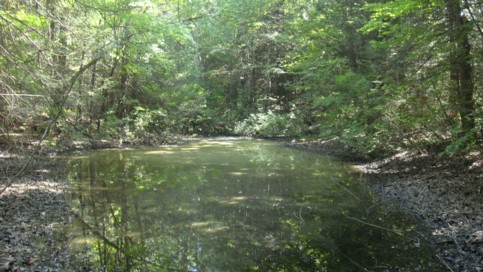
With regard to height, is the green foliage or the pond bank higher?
the green foliage

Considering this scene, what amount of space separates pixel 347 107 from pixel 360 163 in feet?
7.57

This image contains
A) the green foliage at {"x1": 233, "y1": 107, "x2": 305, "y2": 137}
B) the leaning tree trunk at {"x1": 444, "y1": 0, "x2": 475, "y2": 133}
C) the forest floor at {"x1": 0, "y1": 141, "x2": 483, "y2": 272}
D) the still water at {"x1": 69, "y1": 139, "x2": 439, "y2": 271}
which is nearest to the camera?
the forest floor at {"x1": 0, "y1": 141, "x2": 483, "y2": 272}

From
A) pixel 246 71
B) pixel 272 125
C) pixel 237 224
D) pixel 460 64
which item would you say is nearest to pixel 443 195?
pixel 460 64

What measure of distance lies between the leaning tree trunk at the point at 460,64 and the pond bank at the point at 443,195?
4.59ft

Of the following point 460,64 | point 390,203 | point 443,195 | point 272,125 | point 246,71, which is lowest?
point 390,203

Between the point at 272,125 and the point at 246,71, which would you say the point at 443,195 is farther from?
the point at 246,71

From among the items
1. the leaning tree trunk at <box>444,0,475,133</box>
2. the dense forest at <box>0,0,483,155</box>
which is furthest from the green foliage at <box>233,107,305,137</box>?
the leaning tree trunk at <box>444,0,475,133</box>

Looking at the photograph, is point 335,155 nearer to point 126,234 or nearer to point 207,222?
point 207,222

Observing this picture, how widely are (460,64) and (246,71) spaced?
26270 millimetres

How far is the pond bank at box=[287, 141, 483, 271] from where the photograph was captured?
17.6 feet

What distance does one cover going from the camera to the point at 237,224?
22.5 ft

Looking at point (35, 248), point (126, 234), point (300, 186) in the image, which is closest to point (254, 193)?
point (300, 186)

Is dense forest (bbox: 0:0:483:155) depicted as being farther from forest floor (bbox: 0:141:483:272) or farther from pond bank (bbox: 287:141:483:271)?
forest floor (bbox: 0:141:483:272)

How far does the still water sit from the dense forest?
6.46ft
